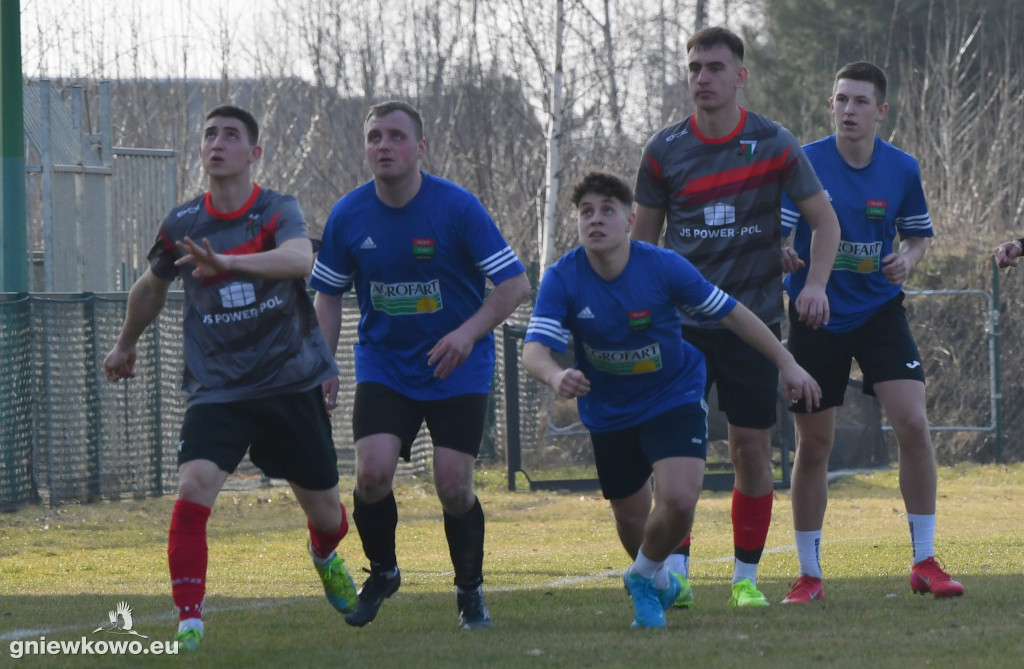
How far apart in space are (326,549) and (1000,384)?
12237 mm

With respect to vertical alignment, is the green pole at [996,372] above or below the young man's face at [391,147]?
below

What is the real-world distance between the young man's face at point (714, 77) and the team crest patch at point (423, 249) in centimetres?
135

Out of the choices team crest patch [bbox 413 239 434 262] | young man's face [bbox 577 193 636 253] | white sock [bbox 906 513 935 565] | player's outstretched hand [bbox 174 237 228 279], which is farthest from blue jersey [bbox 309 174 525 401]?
white sock [bbox 906 513 935 565]

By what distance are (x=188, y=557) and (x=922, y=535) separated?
3318mm

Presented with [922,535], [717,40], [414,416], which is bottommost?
[922,535]

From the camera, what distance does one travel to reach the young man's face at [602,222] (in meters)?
5.78

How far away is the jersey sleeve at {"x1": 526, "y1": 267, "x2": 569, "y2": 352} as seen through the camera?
5676mm

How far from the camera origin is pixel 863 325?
664 cm

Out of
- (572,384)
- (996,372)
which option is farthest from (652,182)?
(996,372)

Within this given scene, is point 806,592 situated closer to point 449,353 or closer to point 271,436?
point 449,353

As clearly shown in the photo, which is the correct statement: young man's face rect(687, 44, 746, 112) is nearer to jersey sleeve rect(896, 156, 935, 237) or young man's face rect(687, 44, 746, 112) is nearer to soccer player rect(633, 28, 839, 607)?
soccer player rect(633, 28, 839, 607)

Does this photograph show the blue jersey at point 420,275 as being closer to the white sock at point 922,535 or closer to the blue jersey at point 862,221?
the blue jersey at point 862,221

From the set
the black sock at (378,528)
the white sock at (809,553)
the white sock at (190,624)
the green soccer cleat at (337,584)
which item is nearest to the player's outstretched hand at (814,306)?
the white sock at (809,553)

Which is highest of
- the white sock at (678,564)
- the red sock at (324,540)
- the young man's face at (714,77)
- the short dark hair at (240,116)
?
the young man's face at (714,77)
